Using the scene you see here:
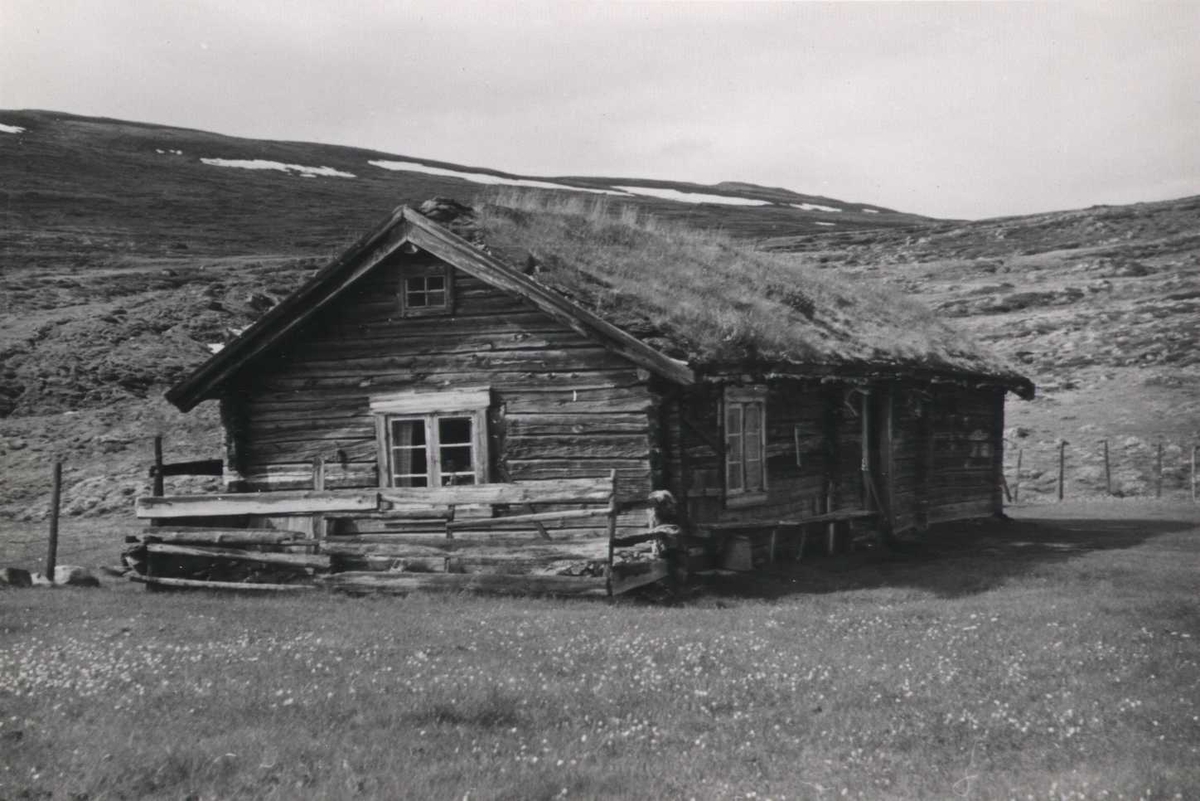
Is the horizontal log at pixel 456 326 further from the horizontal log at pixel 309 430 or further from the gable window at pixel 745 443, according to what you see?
the gable window at pixel 745 443

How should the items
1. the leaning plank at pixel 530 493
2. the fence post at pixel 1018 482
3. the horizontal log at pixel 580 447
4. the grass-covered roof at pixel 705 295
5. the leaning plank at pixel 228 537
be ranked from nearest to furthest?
the leaning plank at pixel 530 493 < the leaning plank at pixel 228 537 < the horizontal log at pixel 580 447 < the grass-covered roof at pixel 705 295 < the fence post at pixel 1018 482

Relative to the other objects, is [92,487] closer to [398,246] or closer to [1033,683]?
[398,246]

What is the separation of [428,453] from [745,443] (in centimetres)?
505

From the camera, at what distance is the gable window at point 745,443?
16969mm

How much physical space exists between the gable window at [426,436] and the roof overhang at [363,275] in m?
1.77

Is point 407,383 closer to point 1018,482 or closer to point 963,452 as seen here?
point 963,452

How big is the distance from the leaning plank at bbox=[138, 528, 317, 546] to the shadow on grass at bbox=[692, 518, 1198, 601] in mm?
5749

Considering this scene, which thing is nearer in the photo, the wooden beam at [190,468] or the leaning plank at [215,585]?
the leaning plank at [215,585]

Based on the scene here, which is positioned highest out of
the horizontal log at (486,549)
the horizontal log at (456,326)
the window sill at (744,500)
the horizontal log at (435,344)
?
the horizontal log at (456,326)

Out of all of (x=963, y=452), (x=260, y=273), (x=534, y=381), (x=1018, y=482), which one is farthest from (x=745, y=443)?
(x=260, y=273)

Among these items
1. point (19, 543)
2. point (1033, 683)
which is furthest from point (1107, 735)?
point (19, 543)

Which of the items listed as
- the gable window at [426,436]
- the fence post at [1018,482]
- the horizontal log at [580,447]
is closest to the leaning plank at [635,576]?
the horizontal log at [580,447]

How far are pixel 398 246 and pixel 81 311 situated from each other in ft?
92.2

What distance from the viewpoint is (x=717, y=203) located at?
97.4 meters
